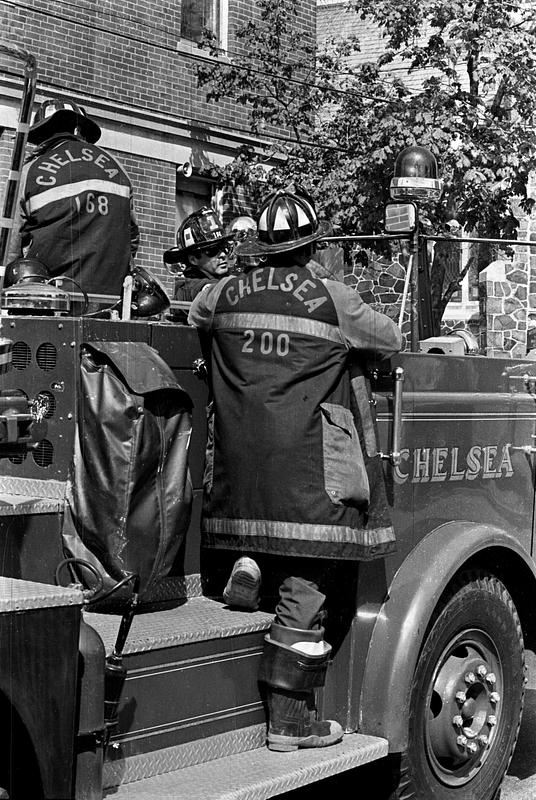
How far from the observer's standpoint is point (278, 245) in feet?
13.8

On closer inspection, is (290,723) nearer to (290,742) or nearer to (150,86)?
(290,742)

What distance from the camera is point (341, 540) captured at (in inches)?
158

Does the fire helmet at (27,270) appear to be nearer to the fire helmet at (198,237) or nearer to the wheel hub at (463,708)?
the fire helmet at (198,237)

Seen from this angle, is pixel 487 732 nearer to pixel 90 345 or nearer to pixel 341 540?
pixel 341 540

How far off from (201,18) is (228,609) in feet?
41.1

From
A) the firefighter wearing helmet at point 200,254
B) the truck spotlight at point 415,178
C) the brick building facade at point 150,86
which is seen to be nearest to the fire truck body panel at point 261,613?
the truck spotlight at point 415,178

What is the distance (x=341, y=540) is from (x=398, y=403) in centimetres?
62

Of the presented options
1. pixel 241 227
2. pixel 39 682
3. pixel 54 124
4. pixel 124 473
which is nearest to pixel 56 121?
pixel 54 124

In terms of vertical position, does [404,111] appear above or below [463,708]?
above

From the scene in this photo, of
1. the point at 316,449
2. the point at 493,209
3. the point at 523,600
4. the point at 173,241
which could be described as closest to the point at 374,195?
the point at 493,209

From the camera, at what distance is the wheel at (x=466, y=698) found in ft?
14.3

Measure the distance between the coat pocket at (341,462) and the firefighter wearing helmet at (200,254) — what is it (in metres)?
2.25

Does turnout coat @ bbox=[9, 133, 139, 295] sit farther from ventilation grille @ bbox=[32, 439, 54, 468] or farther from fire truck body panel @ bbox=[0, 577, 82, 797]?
fire truck body panel @ bbox=[0, 577, 82, 797]

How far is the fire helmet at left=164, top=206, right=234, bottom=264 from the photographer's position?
623cm
